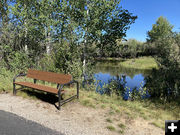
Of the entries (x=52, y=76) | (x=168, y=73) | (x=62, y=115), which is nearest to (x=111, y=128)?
(x=62, y=115)

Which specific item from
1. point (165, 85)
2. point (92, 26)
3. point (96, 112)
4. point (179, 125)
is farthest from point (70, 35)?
point (179, 125)

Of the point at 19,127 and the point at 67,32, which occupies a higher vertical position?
the point at 67,32

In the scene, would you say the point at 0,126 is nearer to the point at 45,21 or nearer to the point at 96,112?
the point at 96,112

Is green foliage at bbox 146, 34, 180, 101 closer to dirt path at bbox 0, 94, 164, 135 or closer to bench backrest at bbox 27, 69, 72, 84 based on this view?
dirt path at bbox 0, 94, 164, 135

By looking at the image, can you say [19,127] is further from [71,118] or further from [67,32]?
[67,32]

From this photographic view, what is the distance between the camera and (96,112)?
3840 mm

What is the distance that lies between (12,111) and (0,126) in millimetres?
826

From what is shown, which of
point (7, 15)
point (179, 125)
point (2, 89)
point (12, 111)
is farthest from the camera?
point (7, 15)

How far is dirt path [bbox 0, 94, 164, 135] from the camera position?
2.90m

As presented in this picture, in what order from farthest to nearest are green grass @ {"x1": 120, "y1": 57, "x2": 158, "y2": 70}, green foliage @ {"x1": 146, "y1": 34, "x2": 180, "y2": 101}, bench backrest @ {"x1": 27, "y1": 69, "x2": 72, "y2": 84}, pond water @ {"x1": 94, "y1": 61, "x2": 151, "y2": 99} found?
1. green grass @ {"x1": 120, "y1": 57, "x2": 158, "y2": 70}
2. pond water @ {"x1": 94, "y1": 61, "x2": 151, "y2": 99}
3. green foliage @ {"x1": 146, "y1": 34, "x2": 180, "y2": 101}
4. bench backrest @ {"x1": 27, "y1": 69, "x2": 72, "y2": 84}

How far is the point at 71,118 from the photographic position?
11.3 ft

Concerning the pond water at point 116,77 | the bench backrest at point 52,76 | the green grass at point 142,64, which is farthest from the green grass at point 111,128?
the green grass at point 142,64

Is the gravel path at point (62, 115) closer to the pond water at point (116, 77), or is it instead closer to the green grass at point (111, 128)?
the green grass at point (111, 128)

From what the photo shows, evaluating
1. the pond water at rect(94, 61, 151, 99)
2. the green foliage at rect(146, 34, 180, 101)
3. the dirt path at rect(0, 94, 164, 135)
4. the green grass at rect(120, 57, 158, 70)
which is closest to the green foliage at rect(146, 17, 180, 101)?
the green foliage at rect(146, 34, 180, 101)
